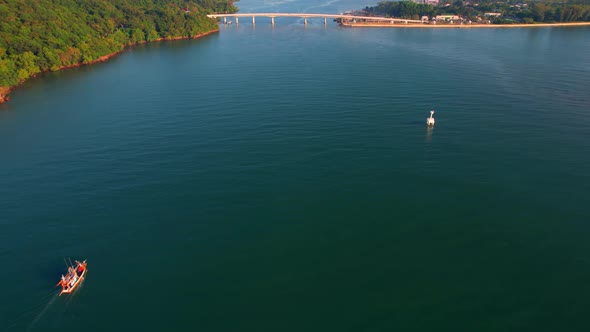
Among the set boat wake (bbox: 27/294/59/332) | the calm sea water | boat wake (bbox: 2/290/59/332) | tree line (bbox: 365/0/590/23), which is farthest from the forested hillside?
tree line (bbox: 365/0/590/23)

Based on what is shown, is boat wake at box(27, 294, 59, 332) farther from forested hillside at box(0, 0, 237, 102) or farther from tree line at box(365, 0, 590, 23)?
tree line at box(365, 0, 590, 23)

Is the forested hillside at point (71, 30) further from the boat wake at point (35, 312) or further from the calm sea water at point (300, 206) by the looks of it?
the boat wake at point (35, 312)

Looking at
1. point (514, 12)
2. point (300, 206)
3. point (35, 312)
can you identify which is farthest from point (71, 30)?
point (514, 12)

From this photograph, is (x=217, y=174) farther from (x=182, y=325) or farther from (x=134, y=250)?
(x=182, y=325)

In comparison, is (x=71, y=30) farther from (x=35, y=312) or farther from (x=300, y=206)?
(x=300, y=206)

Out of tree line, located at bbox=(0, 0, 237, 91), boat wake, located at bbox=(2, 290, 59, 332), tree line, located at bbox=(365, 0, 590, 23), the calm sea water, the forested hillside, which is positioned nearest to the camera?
boat wake, located at bbox=(2, 290, 59, 332)

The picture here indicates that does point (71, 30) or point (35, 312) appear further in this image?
point (71, 30)

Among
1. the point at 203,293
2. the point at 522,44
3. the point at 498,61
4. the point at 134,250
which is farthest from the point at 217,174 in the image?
the point at 522,44

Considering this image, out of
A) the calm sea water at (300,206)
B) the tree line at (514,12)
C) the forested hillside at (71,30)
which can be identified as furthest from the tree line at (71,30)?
the tree line at (514,12)
